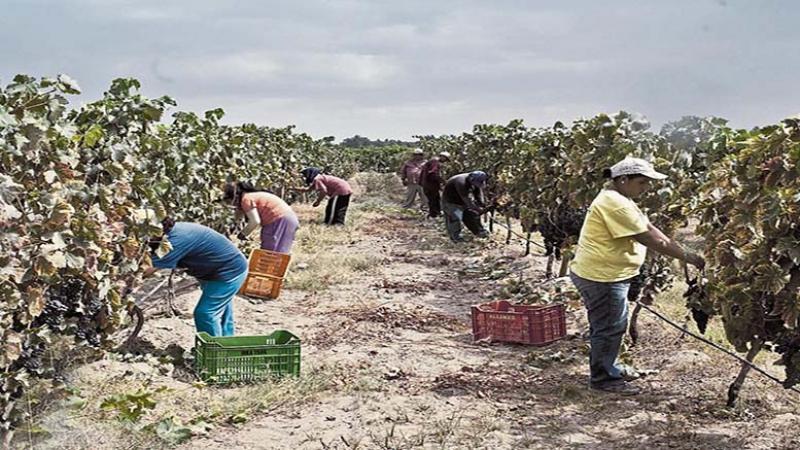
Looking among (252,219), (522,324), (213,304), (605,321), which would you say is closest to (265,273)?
(252,219)

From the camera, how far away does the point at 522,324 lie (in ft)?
23.1

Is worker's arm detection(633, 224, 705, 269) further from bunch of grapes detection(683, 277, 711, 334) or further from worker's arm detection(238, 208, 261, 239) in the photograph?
worker's arm detection(238, 208, 261, 239)

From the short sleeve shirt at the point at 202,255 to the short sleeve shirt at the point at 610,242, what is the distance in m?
2.52

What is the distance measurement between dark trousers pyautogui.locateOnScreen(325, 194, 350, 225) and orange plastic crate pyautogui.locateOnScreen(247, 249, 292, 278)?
7.26 metres

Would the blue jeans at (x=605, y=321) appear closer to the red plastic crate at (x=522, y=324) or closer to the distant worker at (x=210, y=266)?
the red plastic crate at (x=522, y=324)

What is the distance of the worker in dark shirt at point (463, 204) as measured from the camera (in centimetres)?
1245

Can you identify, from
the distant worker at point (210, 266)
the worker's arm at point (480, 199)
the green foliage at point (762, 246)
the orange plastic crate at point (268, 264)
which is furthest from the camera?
the worker's arm at point (480, 199)

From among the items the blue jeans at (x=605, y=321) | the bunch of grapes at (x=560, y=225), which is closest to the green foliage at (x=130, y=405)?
the blue jeans at (x=605, y=321)

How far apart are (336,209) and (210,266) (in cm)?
998

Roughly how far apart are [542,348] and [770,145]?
120 inches

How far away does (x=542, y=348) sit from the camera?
7.03 meters

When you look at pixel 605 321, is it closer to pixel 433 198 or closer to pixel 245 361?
pixel 245 361

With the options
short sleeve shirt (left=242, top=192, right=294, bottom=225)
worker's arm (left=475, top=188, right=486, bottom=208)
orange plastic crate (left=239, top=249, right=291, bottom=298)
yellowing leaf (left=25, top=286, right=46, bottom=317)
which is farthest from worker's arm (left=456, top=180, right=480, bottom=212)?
yellowing leaf (left=25, top=286, right=46, bottom=317)

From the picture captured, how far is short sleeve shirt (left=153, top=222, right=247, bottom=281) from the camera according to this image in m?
5.88
